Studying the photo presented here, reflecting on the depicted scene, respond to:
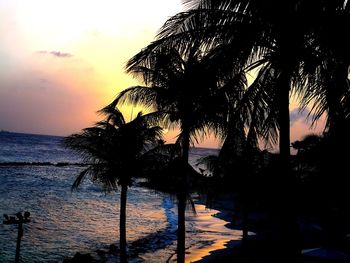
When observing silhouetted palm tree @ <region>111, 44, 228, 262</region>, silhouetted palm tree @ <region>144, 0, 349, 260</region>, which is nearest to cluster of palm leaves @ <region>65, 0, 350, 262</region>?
silhouetted palm tree @ <region>144, 0, 349, 260</region>

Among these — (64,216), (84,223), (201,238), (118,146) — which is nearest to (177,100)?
(118,146)

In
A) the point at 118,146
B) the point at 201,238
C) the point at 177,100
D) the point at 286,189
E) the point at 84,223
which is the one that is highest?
the point at 177,100

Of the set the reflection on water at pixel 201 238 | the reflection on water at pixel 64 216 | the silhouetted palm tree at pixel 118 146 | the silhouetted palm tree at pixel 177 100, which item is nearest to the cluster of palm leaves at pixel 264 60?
the silhouetted palm tree at pixel 177 100

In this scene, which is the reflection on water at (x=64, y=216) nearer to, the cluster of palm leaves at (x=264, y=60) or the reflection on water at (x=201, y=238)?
the reflection on water at (x=201, y=238)

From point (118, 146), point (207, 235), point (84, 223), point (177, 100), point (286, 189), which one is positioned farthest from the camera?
point (84, 223)

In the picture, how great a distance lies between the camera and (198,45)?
25.3 ft

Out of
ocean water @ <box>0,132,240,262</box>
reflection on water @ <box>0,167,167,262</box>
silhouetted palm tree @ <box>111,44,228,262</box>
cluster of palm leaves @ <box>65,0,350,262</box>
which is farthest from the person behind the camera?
reflection on water @ <box>0,167,167,262</box>

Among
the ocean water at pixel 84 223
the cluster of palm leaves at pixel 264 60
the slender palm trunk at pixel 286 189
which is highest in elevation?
the cluster of palm leaves at pixel 264 60

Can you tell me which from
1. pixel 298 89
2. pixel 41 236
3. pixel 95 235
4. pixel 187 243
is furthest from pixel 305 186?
pixel 298 89

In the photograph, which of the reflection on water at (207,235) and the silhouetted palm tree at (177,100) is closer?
the silhouetted palm tree at (177,100)

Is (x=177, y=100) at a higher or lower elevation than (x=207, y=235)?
higher

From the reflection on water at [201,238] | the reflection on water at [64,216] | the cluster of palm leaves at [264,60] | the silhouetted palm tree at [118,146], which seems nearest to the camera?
the cluster of palm leaves at [264,60]

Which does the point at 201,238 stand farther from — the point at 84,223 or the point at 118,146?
the point at 118,146

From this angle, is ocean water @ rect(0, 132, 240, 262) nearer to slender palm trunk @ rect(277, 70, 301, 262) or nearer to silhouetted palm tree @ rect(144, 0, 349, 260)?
silhouetted palm tree @ rect(144, 0, 349, 260)
